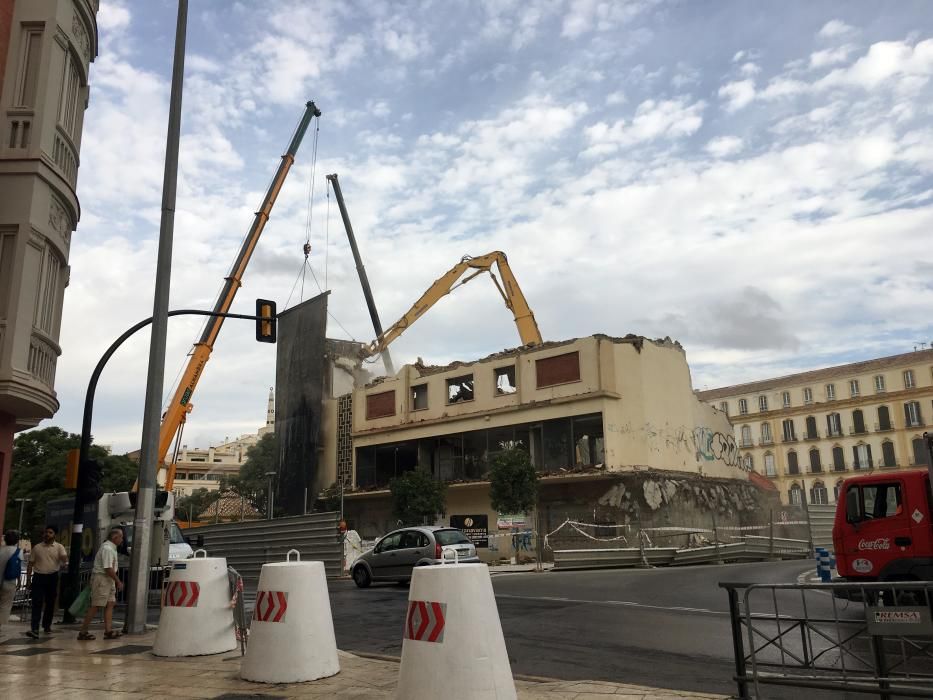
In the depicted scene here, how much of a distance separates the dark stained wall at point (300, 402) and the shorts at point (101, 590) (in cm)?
3482

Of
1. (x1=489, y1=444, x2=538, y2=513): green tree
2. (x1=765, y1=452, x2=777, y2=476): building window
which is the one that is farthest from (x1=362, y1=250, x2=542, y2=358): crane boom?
(x1=765, y1=452, x2=777, y2=476): building window

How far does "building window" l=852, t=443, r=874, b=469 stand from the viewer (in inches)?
2574

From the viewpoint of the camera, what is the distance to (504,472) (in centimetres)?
3206

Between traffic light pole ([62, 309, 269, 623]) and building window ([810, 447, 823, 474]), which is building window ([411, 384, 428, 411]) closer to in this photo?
traffic light pole ([62, 309, 269, 623])

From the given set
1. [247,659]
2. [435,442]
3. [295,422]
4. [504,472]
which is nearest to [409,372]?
[435,442]

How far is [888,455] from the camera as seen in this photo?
64250 mm

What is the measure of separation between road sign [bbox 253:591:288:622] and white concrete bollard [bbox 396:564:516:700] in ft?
6.89

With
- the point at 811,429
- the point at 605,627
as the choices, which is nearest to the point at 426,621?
the point at 605,627

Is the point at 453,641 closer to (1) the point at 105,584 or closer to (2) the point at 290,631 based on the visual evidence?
(2) the point at 290,631

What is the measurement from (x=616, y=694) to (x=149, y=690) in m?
4.13

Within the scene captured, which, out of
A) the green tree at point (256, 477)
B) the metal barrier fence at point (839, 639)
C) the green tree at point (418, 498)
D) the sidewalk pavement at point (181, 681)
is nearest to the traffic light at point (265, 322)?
the sidewalk pavement at point (181, 681)

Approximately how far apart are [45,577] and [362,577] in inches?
379

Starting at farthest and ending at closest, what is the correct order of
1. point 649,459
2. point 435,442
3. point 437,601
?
point 435,442
point 649,459
point 437,601

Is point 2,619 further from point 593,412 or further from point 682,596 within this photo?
point 593,412
